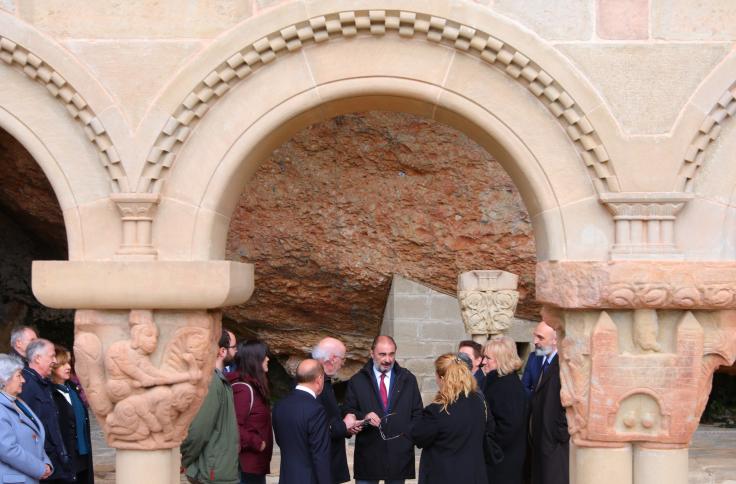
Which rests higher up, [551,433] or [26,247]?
[26,247]

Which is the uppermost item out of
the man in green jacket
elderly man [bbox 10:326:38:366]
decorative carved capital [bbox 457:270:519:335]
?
decorative carved capital [bbox 457:270:519:335]

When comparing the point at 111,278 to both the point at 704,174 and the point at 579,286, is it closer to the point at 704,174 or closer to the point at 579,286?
the point at 579,286

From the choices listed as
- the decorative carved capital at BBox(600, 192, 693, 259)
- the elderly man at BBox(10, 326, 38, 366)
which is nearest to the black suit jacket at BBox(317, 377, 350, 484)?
the elderly man at BBox(10, 326, 38, 366)

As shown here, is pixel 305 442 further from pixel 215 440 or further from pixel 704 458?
pixel 704 458

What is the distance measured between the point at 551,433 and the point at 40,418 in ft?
8.42

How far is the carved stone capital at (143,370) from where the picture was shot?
4.60 meters

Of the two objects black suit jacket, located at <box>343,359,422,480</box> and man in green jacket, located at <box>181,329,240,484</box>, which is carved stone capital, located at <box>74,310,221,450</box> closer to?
man in green jacket, located at <box>181,329,240,484</box>

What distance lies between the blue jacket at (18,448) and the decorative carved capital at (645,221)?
2.71 metres

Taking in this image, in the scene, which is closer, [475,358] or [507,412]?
[507,412]

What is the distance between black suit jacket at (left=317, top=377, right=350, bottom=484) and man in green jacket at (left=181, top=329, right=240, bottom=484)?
0.48 m

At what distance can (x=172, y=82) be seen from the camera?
4605 millimetres

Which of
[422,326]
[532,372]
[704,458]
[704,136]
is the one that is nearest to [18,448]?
[532,372]

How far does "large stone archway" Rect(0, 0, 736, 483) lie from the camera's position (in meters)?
4.52

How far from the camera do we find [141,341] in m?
4.60
